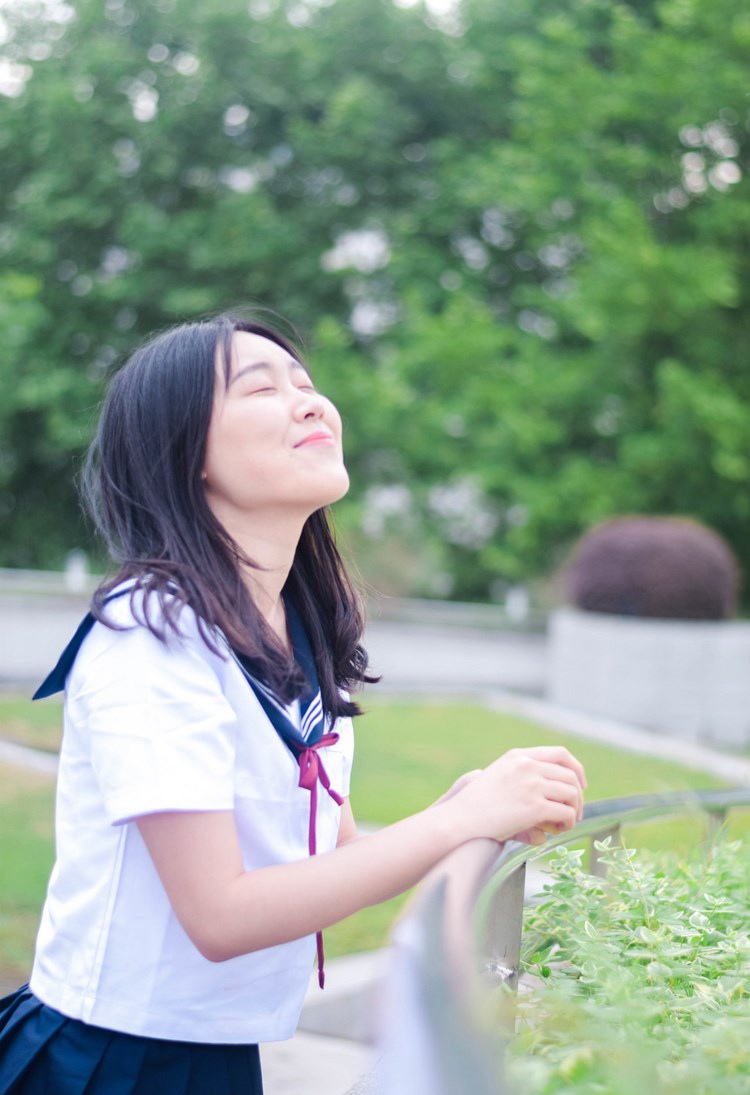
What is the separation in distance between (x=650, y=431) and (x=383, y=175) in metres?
6.08

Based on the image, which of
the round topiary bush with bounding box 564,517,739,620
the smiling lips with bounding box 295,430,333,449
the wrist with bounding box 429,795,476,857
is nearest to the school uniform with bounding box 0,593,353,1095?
the wrist with bounding box 429,795,476,857

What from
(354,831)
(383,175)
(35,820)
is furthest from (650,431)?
(354,831)

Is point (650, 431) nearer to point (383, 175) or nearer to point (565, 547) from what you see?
point (565, 547)

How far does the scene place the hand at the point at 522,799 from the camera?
132 centimetres

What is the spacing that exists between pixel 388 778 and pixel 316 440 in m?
5.54

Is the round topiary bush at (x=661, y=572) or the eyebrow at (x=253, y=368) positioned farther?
the round topiary bush at (x=661, y=572)

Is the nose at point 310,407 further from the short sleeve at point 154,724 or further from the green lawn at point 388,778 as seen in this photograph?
the green lawn at point 388,778

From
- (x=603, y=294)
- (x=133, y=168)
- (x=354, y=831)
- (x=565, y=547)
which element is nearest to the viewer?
(x=354, y=831)

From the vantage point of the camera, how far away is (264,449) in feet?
5.13

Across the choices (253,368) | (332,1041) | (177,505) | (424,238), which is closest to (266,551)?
(177,505)

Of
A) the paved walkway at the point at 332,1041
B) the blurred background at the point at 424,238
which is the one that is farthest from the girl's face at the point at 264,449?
the blurred background at the point at 424,238

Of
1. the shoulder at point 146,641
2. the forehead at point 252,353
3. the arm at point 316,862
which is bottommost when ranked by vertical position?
the arm at point 316,862

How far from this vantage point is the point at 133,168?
16938mm

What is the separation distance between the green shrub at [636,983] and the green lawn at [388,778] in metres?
0.87
